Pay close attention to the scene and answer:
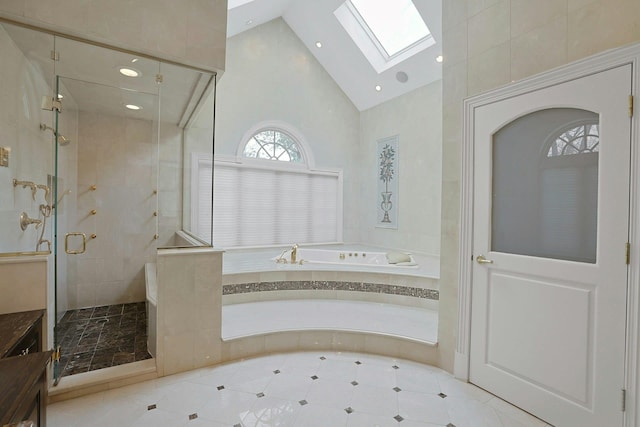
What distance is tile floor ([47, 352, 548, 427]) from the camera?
67.9 inches

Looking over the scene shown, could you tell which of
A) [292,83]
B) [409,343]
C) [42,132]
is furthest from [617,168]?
[292,83]

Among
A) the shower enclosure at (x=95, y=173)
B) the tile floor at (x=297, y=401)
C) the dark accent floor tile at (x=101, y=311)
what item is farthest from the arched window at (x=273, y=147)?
the tile floor at (x=297, y=401)

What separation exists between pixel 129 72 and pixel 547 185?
10.3ft

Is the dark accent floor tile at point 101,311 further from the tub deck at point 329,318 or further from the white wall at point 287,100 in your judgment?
the white wall at point 287,100

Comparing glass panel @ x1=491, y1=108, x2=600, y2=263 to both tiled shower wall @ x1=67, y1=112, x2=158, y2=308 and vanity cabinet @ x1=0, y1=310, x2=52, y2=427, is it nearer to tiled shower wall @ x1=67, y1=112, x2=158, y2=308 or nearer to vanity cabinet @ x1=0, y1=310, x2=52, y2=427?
vanity cabinet @ x1=0, y1=310, x2=52, y2=427

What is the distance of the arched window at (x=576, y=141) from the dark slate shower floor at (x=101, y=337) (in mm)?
3195

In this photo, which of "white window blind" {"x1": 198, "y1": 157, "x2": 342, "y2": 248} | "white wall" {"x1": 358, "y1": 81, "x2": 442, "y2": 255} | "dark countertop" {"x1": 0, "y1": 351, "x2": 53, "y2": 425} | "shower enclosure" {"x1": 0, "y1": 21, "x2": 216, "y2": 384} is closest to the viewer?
"dark countertop" {"x1": 0, "y1": 351, "x2": 53, "y2": 425}

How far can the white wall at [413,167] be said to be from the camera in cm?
468

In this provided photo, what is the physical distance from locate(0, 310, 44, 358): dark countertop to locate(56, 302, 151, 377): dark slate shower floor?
41 cm

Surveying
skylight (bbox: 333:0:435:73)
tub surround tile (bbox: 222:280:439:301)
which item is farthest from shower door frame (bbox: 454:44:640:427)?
skylight (bbox: 333:0:435:73)

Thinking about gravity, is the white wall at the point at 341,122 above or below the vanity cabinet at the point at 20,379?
above

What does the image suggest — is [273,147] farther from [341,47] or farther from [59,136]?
[59,136]

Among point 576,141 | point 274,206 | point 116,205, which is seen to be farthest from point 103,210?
point 576,141

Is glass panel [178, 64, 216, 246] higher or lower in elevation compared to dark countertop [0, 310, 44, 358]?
higher
